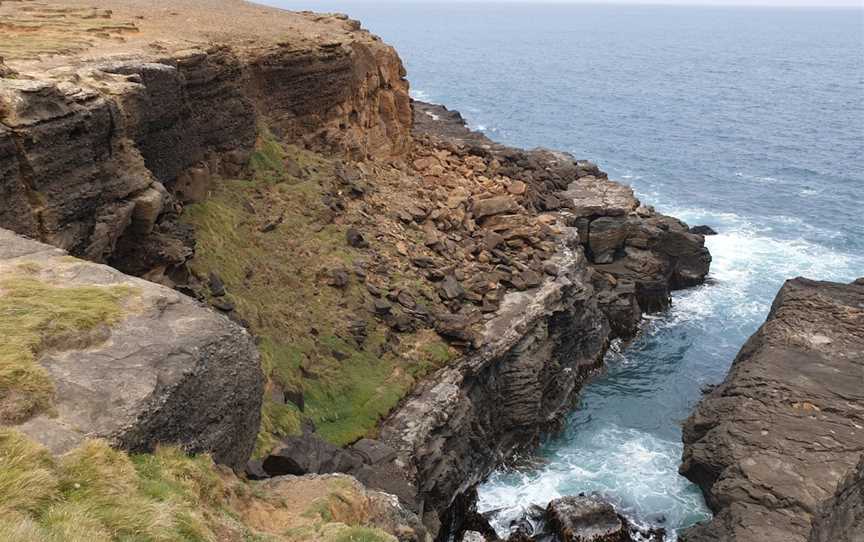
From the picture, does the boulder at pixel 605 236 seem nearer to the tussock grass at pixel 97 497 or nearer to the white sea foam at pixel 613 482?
the white sea foam at pixel 613 482

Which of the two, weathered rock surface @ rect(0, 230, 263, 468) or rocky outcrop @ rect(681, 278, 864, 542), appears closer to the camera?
weathered rock surface @ rect(0, 230, 263, 468)

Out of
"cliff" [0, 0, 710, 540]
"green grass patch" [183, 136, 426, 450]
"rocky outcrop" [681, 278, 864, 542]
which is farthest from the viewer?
"green grass patch" [183, 136, 426, 450]

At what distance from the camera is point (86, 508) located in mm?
10648

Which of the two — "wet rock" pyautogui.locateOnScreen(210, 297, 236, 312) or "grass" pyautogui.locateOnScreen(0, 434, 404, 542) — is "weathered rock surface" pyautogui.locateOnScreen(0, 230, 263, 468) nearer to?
"grass" pyautogui.locateOnScreen(0, 434, 404, 542)

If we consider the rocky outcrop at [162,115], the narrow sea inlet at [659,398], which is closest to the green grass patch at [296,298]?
the rocky outcrop at [162,115]

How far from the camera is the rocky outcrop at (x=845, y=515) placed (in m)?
14.6

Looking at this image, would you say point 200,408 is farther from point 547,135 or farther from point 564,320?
point 547,135

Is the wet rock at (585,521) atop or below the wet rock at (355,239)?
below

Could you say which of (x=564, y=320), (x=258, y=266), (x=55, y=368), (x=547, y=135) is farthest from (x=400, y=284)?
(x=547, y=135)

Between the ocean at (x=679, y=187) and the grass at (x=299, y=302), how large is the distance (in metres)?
8.33

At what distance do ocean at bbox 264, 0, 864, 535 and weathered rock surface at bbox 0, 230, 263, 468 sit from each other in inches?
787

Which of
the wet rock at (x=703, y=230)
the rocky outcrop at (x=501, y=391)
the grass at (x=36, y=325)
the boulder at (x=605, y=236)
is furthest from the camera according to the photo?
the wet rock at (x=703, y=230)

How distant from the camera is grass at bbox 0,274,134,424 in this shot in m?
11.9

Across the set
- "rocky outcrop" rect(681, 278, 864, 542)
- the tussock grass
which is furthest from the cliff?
"rocky outcrop" rect(681, 278, 864, 542)
